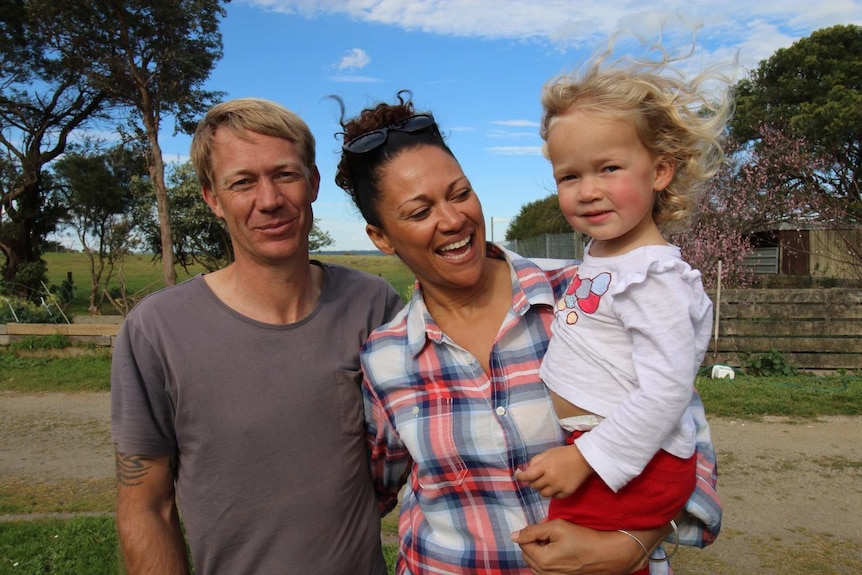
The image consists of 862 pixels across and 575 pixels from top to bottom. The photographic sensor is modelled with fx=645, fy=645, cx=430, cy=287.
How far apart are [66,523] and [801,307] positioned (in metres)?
8.85

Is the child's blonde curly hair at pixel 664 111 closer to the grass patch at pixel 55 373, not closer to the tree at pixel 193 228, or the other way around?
the grass patch at pixel 55 373

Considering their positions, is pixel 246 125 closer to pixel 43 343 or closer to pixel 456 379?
pixel 456 379

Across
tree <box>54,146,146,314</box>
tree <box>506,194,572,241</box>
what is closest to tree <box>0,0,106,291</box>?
tree <box>54,146,146,314</box>

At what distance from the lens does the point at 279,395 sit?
1993mm

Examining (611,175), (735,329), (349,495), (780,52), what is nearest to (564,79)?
(611,175)

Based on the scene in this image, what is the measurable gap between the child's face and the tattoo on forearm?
4.82 ft

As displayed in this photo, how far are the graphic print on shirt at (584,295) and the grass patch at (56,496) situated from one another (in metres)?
4.71

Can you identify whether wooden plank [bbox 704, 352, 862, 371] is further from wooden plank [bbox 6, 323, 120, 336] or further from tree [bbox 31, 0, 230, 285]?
tree [bbox 31, 0, 230, 285]

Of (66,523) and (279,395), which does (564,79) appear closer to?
(279,395)

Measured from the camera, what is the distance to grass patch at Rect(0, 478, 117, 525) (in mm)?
5137

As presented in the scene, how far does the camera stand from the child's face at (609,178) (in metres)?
1.66

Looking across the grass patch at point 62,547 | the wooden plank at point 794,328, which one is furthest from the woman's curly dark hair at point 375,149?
the wooden plank at point 794,328

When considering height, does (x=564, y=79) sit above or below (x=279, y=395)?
above

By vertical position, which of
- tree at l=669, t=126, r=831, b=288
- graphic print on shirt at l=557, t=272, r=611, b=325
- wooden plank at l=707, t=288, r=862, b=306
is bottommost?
wooden plank at l=707, t=288, r=862, b=306
